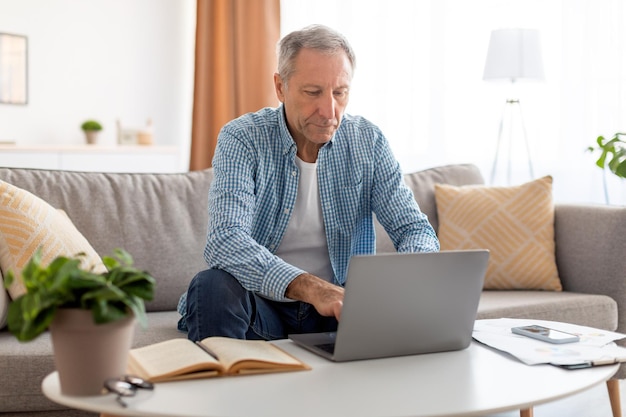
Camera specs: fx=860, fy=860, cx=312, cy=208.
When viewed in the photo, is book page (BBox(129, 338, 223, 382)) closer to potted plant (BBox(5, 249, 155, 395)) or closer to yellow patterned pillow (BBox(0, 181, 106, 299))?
potted plant (BBox(5, 249, 155, 395))

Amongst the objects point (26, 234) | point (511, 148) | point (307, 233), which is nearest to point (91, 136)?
point (511, 148)

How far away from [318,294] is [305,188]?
600 millimetres

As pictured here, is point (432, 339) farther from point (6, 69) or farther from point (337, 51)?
point (6, 69)

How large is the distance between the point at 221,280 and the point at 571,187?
2.62m

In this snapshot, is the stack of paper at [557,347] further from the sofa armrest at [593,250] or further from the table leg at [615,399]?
the sofa armrest at [593,250]

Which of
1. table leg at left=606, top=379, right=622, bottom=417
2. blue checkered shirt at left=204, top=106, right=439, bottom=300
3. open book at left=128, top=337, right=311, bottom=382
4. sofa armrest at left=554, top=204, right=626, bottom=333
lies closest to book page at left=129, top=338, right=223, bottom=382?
open book at left=128, top=337, right=311, bottom=382

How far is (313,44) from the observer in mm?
2146

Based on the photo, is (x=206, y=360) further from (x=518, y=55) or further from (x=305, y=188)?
(x=518, y=55)

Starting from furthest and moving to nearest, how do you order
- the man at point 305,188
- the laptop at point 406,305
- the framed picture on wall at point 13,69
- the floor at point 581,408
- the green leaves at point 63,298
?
the framed picture on wall at point 13,69, the floor at point 581,408, the man at point 305,188, the laptop at point 406,305, the green leaves at point 63,298

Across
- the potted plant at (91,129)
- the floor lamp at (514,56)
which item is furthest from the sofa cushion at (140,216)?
the potted plant at (91,129)

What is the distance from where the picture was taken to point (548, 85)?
13.6ft

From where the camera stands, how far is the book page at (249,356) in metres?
1.43

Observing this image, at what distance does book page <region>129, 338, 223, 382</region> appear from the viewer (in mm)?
1363

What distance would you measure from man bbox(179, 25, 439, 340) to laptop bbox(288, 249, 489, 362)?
44 centimetres
